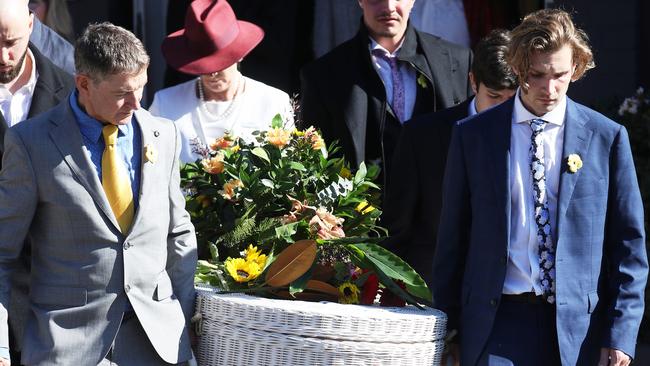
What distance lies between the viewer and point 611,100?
7.32 meters

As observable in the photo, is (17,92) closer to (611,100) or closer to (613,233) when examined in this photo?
(613,233)

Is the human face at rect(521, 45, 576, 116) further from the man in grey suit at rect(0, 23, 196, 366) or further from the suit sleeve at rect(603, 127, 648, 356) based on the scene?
the man in grey suit at rect(0, 23, 196, 366)

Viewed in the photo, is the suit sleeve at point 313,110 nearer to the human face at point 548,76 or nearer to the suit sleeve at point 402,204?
the suit sleeve at point 402,204

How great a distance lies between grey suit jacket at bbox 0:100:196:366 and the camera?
381 cm

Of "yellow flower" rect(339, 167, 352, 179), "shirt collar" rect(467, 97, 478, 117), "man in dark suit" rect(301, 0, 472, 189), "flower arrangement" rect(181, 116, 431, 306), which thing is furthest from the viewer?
"man in dark suit" rect(301, 0, 472, 189)

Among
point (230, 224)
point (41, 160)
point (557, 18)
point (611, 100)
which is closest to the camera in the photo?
point (41, 160)

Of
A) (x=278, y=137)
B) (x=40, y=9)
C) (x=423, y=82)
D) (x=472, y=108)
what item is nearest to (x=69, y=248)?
(x=278, y=137)

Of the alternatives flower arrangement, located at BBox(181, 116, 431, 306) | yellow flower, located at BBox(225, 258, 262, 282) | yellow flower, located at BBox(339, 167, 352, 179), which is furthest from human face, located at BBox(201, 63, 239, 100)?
yellow flower, located at BBox(225, 258, 262, 282)

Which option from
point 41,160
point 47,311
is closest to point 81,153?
point 41,160

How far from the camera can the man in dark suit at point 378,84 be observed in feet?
18.0

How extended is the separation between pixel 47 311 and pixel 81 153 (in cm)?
49

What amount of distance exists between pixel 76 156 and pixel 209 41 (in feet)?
6.57

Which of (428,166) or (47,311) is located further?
(428,166)

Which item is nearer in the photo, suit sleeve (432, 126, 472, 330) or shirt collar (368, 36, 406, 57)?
suit sleeve (432, 126, 472, 330)
